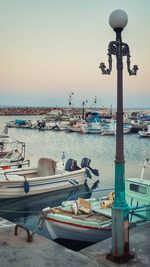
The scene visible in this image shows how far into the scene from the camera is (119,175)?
669 centimetres

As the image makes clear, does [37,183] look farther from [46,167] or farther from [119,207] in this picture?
[119,207]

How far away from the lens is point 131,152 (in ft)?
129

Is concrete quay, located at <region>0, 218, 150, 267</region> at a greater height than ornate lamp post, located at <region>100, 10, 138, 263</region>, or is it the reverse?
ornate lamp post, located at <region>100, 10, 138, 263</region>

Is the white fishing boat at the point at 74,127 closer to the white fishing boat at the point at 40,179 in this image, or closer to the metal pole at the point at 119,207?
the white fishing boat at the point at 40,179

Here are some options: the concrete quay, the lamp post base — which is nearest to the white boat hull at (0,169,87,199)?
the concrete quay

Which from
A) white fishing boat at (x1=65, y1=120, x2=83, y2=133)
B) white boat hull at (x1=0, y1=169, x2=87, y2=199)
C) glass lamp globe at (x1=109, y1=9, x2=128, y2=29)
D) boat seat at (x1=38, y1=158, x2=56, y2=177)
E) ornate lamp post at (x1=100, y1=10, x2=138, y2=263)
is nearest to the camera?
glass lamp globe at (x1=109, y1=9, x2=128, y2=29)

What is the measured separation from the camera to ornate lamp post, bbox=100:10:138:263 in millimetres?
6590

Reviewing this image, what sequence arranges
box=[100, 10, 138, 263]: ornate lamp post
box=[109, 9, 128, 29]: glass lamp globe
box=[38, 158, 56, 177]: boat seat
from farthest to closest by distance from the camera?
1. box=[38, 158, 56, 177]: boat seat
2. box=[100, 10, 138, 263]: ornate lamp post
3. box=[109, 9, 128, 29]: glass lamp globe

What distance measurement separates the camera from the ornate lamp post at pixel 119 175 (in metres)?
6.59

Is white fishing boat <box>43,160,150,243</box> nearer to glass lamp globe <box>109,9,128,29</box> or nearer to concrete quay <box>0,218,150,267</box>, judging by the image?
concrete quay <box>0,218,150,267</box>

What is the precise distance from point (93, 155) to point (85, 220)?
27773 millimetres

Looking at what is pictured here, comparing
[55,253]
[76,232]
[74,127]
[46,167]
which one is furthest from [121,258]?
[74,127]

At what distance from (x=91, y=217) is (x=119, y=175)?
3968 millimetres

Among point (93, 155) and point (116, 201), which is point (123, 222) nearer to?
point (116, 201)
